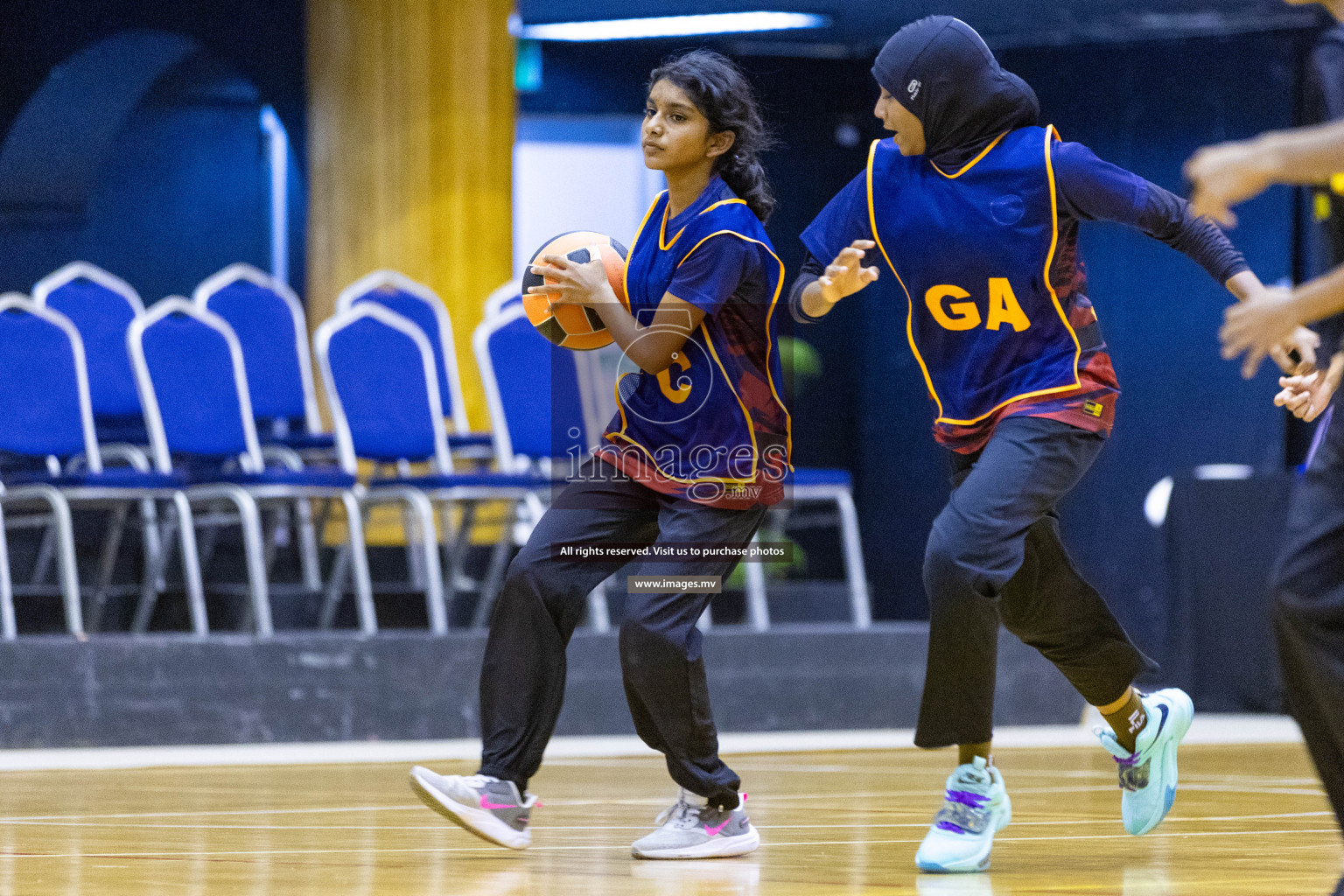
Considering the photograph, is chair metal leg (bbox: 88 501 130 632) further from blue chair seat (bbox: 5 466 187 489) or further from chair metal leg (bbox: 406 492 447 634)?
chair metal leg (bbox: 406 492 447 634)

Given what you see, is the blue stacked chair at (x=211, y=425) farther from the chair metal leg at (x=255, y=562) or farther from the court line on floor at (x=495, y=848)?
the court line on floor at (x=495, y=848)

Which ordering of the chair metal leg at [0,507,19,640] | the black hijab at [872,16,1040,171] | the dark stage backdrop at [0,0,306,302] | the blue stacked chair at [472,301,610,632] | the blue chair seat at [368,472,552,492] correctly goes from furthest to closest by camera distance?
the dark stage backdrop at [0,0,306,302] < the blue stacked chair at [472,301,610,632] < the blue chair seat at [368,472,552,492] < the chair metal leg at [0,507,19,640] < the black hijab at [872,16,1040,171]

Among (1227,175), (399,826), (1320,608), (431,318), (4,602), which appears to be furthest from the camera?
(431,318)


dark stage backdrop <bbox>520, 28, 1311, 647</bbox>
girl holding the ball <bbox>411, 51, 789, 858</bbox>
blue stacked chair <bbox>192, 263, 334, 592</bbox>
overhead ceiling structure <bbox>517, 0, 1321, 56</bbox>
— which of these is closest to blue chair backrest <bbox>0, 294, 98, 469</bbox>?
blue stacked chair <bbox>192, 263, 334, 592</bbox>

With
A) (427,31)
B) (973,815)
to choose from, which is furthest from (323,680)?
(427,31)

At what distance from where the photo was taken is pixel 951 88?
2600 mm

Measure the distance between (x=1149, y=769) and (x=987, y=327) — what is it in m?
0.80

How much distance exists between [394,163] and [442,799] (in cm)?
458

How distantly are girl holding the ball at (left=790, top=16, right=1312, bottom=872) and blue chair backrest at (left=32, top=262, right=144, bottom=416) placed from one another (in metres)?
3.74

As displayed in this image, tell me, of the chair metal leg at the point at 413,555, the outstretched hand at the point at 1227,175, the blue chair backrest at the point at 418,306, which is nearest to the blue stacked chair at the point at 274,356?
the blue chair backrest at the point at 418,306

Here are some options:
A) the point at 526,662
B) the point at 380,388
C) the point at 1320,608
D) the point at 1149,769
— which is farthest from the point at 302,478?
the point at 1320,608

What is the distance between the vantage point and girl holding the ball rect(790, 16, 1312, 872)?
8.20 ft

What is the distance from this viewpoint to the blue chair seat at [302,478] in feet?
16.8

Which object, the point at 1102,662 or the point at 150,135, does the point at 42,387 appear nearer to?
the point at 150,135
